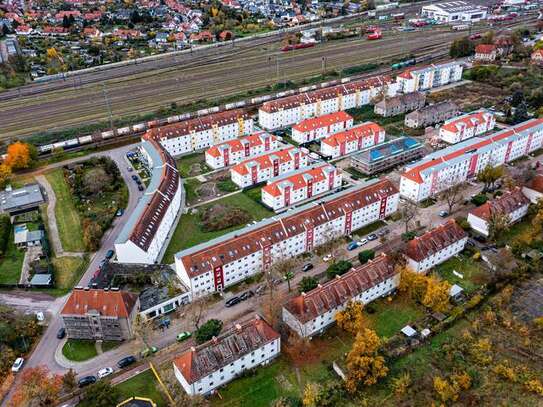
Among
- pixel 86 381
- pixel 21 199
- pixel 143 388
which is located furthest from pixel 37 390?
pixel 21 199

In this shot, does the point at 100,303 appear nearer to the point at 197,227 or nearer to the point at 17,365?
the point at 17,365

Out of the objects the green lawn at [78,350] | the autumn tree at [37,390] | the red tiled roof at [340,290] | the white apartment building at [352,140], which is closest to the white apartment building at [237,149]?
the white apartment building at [352,140]

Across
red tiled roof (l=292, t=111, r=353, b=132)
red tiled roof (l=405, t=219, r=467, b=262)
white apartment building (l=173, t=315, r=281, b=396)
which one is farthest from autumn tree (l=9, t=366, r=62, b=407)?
red tiled roof (l=292, t=111, r=353, b=132)

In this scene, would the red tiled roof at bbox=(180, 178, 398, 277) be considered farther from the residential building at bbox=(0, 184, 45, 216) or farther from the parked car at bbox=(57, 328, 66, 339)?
the residential building at bbox=(0, 184, 45, 216)

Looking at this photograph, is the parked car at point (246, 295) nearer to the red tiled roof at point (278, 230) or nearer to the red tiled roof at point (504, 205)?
the red tiled roof at point (278, 230)

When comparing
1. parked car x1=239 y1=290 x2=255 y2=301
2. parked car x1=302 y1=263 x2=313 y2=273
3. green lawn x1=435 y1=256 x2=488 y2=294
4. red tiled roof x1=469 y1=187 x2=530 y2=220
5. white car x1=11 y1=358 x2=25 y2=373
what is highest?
red tiled roof x1=469 y1=187 x2=530 y2=220

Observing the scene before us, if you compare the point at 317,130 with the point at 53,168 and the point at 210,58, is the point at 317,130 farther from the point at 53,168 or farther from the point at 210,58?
the point at 210,58
